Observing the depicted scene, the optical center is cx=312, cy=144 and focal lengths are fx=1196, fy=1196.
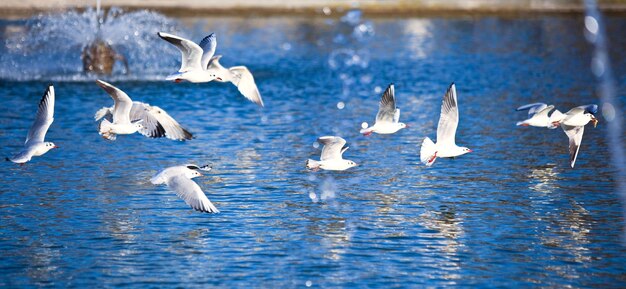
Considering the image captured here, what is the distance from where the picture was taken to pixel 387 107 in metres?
24.3

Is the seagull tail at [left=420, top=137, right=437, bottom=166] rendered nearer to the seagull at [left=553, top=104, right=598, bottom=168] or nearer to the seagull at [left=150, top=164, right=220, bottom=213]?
the seagull at [left=553, top=104, right=598, bottom=168]

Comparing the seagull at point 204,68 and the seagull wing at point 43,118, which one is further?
the seagull at point 204,68

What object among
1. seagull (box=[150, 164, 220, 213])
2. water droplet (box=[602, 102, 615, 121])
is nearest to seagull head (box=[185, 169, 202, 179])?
seagull (box=[150, 164, 220, 213])

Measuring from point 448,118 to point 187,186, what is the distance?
5571 millimetres

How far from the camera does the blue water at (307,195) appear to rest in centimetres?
1973

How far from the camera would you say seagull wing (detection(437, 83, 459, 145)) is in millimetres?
23422

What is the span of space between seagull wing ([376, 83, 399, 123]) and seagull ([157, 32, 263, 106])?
3208 millimetres

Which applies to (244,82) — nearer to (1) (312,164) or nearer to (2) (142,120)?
(2) (142,120)

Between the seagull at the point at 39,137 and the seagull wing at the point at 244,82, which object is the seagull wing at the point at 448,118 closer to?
the seagull wing at the point at 244,82

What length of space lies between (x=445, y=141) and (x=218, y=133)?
443 inches

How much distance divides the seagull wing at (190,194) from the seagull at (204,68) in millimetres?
2558

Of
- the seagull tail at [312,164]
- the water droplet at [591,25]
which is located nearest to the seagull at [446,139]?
the seagull tail at [312,164]

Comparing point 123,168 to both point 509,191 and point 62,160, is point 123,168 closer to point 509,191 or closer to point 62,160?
point 62,160

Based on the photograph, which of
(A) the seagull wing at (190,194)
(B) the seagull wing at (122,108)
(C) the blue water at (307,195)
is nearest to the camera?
(C) the blue water at (307,195)
